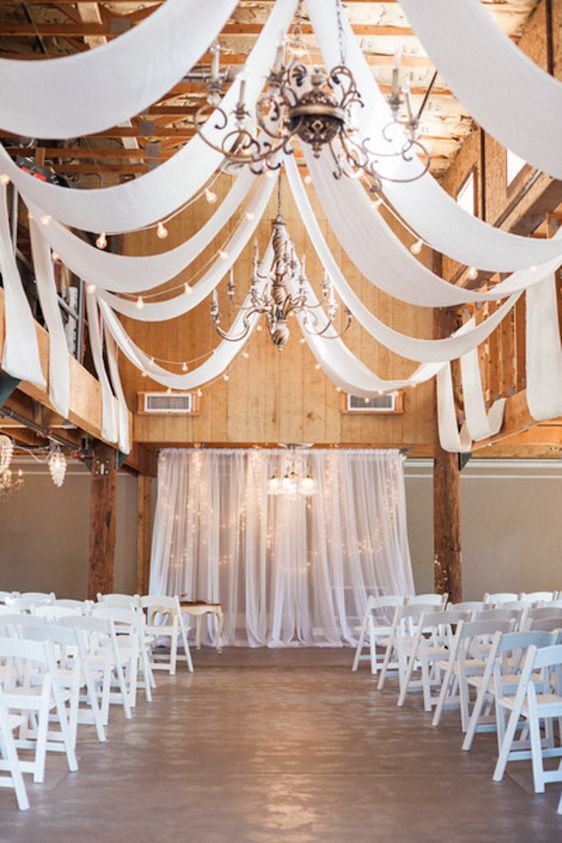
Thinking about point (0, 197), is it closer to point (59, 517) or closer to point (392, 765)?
point (392, 765)

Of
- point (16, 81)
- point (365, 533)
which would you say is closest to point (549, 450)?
point (365, 533)

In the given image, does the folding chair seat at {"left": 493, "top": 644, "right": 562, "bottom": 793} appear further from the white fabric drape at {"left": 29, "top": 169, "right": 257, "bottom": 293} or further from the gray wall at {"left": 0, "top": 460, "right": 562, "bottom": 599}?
the gray wall at {"left": 0, "top": 460, "right": 562, "bottom": 599}

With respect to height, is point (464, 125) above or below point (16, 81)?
above

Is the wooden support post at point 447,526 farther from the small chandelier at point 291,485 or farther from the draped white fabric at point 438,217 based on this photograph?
the draped white fabric at point 438,217

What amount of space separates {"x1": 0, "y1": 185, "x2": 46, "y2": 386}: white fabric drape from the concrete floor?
8.22 feet

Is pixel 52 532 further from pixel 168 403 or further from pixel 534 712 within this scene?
pixel 534 712

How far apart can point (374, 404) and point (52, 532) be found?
6258 mm

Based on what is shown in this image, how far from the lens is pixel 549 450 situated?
1490 centimetres

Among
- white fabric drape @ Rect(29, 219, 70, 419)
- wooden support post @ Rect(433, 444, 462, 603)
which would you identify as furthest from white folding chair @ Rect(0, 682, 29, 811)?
wooden support post @ Rect(433, 444, 462, 603)

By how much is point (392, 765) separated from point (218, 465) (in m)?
7.30

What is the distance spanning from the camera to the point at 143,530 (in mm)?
13617

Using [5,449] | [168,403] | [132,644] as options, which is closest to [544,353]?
[132,644]

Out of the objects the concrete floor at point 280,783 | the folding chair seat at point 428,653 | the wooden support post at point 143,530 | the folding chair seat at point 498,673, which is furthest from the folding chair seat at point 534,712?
the wooden support post at point 143,530

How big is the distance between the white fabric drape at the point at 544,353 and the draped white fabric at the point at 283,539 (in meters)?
5.39
